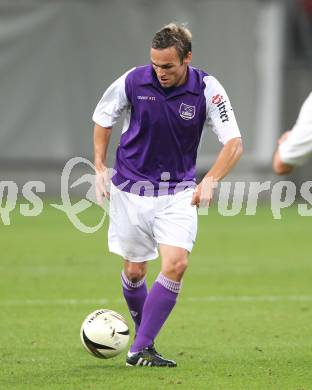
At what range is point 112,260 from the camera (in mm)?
15805

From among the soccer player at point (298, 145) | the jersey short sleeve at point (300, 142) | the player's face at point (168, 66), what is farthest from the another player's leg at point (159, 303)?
the jersey short sleeve at point (300, 142)

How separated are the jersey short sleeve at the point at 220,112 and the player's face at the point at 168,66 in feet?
0.79

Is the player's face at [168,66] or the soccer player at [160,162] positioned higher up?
the player's face at [168,66]

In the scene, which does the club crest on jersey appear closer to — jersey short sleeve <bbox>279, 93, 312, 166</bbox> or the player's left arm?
the player's left arm

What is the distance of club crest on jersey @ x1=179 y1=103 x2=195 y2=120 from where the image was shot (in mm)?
8312

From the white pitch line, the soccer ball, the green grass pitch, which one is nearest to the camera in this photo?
the green grass pitch

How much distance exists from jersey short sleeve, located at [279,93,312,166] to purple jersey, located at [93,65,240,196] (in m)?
1.50

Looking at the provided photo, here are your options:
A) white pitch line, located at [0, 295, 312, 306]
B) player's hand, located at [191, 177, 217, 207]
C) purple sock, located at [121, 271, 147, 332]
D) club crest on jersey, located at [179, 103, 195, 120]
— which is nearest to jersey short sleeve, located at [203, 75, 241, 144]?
club crest on jersey, located at [179, 103, 195, 120]

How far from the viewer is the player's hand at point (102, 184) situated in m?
8.23

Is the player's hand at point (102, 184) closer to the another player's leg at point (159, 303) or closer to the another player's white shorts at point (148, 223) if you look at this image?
the another player's white shorts at point (148, 223)

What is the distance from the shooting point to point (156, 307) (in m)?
8.13

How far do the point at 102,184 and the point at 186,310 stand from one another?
3.45 m

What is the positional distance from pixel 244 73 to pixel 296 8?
2221mm

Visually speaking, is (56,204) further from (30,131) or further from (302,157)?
(302,157)
